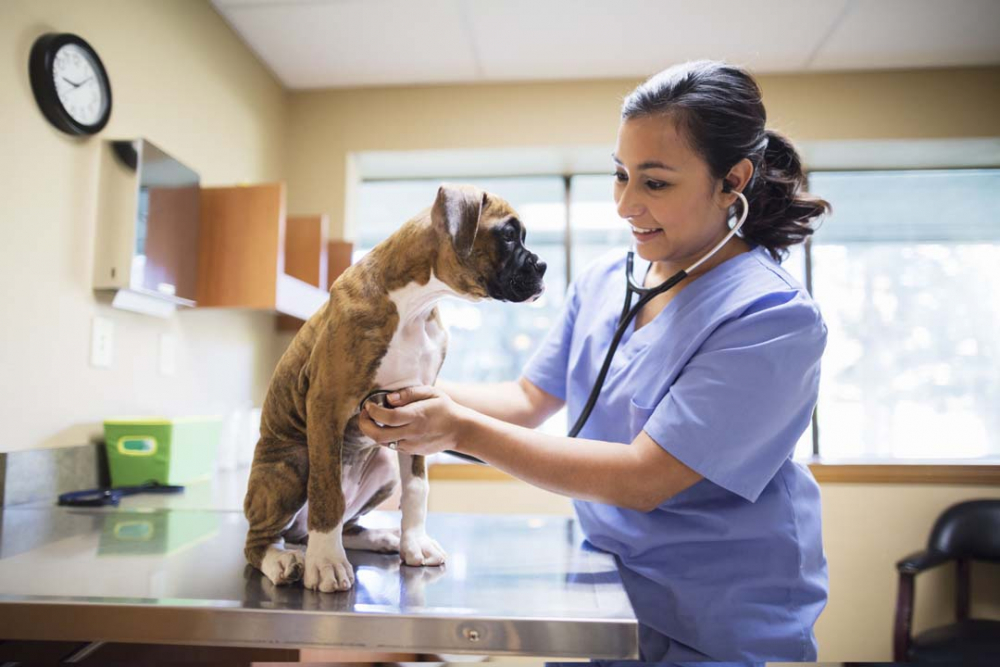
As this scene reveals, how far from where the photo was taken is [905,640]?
249 centimetres

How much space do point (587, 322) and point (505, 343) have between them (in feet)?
6.76

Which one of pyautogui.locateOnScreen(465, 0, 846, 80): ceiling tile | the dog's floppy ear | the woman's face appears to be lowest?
the dog's floppy ear

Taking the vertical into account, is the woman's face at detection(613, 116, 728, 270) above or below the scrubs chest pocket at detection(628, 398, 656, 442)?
above

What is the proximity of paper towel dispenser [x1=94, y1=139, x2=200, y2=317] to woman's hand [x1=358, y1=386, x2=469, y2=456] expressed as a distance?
1235 mm

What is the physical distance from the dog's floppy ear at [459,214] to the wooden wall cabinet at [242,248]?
1478mm

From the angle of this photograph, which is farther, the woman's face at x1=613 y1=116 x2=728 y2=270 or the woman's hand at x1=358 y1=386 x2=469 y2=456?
the woman's face at x1=613 y1=116 x2=728 y2=270

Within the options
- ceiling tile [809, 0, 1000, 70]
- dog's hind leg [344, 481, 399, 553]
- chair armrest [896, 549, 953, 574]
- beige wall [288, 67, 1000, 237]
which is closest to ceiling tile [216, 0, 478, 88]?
beige wall [288, 67, 1000, 237]

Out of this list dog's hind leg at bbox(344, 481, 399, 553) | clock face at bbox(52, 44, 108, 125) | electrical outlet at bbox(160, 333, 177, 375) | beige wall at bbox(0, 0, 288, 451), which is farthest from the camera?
electrical outlet at bbox(160, 333, 177, 375)

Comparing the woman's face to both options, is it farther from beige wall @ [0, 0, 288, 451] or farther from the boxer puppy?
beige wall @ [0, 0, 288, 451]

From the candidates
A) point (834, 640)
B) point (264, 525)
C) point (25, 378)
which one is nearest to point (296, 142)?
point (25, 378)

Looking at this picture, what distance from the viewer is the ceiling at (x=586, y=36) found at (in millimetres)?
2381

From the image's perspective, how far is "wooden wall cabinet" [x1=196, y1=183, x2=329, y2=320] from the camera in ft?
6.98

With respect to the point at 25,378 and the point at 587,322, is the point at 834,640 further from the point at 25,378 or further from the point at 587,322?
the point at 25,378

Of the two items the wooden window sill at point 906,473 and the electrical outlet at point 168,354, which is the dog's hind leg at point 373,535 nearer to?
the electrical outlet at point 168,354
